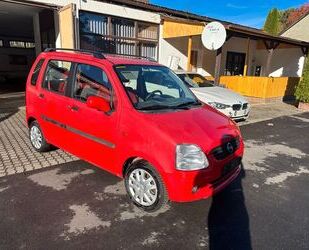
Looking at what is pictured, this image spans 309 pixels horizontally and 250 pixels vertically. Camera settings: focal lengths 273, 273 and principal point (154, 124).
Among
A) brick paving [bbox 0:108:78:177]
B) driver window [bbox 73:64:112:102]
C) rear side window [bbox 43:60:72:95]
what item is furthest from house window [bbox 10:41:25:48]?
driver window [bbox 73:64:112:102]

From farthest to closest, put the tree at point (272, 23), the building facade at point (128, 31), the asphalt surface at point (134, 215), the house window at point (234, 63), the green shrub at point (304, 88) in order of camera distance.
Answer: the tree at point (272, 23) → the house window at point (234, 63) → the green shrub at point (304, 88) → the building facade at point (128, 31) → the asphalt surface at point (134, 215)

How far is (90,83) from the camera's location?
13.3 feet

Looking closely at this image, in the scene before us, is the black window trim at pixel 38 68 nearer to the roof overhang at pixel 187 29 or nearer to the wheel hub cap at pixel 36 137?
the wheel hub cap at pixel 36 137

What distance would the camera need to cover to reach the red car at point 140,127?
10.4 ft

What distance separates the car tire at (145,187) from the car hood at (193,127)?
501mm

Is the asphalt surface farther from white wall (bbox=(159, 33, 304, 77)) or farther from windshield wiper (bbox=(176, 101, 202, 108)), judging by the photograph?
white wall (bbox=(159, 33, 304, 77))

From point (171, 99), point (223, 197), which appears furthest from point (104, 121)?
point (223, 197)

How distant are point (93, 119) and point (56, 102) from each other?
1030mm

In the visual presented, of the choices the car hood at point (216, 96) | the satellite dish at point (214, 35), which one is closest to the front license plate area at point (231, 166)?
the car hood at point (216, 96)

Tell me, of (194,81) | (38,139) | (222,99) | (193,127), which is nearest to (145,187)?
(193,127)

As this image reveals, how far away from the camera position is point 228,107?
7688mm

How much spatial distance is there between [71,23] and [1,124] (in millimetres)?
3895

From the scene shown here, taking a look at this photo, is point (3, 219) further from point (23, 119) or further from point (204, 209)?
point (23, 119)

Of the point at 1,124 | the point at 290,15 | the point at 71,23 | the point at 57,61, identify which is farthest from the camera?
the point at 290,15
